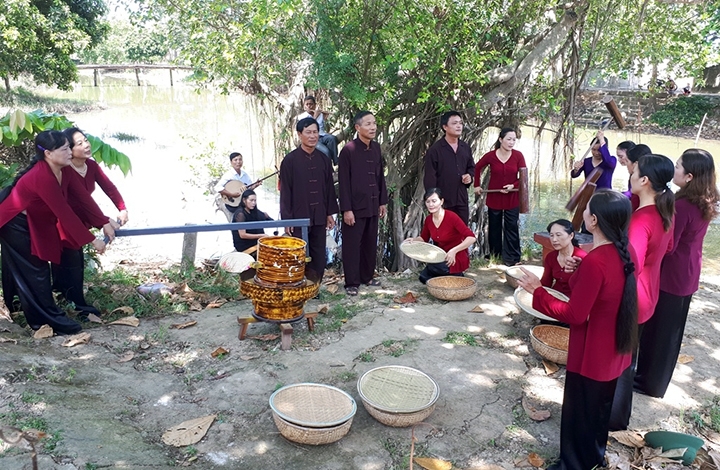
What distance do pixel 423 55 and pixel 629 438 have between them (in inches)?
162

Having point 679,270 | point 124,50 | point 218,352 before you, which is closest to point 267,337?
point 218,352

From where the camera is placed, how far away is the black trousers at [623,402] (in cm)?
324

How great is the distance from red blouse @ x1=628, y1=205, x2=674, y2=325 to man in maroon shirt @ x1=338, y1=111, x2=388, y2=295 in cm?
286

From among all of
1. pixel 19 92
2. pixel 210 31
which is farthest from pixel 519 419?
pixel 19 92

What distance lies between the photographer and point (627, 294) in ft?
8.64

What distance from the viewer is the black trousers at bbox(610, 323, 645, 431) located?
324 cm

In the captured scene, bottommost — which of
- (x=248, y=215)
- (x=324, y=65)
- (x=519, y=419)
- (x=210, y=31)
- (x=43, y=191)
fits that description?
(x=519, y=419)

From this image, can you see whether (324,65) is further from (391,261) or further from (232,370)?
(232,370)

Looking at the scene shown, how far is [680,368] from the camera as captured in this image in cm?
421

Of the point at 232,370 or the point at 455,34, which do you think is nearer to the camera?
the point at 232,370

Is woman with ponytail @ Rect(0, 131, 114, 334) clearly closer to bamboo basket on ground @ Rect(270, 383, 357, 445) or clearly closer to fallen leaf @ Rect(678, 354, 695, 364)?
bamboo basket on ground @ Rect(270, 383, 357, 445)

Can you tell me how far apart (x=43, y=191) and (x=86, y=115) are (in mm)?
19924

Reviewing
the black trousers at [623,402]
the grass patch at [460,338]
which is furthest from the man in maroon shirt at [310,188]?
the black trousers at [623,402]

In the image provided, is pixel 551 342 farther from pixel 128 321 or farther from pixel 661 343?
pixel 128 321
